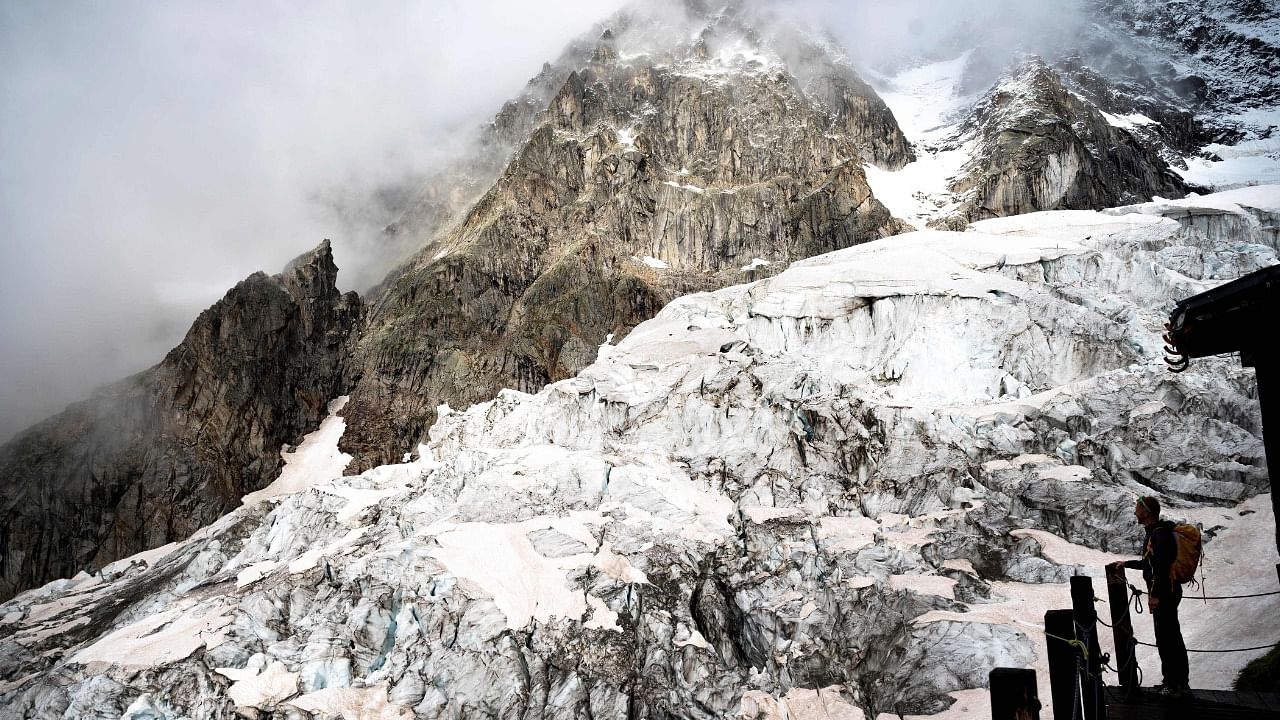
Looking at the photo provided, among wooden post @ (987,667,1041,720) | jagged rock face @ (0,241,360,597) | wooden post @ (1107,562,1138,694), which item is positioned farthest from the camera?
jagged rock face @ (0,241,360,597)

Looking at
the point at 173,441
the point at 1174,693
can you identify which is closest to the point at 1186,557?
the point at 1174,693

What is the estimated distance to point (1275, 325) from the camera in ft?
25.1

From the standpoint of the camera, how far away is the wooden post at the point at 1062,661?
7082mm

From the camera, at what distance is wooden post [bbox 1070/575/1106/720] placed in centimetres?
733

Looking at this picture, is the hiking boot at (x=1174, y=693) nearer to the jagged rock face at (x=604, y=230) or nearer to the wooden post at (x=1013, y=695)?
the wooden post at (x=1013, y=695)

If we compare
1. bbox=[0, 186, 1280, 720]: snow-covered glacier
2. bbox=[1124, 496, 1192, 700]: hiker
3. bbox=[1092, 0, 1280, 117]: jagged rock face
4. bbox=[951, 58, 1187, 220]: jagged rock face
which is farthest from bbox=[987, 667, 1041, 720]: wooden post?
bbox=[1092, 0, 1280, 117]: jagged rock face

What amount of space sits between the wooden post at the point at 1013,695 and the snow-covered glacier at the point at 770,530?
19.2 metres

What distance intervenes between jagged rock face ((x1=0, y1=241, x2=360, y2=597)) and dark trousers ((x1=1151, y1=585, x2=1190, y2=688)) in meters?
84.1

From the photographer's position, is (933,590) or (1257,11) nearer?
(933,590)

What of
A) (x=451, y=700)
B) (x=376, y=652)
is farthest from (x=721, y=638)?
(x=376, y=652)

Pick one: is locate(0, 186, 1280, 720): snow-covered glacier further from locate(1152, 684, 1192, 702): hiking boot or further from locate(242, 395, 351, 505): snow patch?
locate(242, 395, 351, 505): snow patch

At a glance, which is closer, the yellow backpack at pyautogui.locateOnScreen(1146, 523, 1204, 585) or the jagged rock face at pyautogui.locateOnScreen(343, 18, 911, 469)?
the yellow backpack at pyautogui.locateOnScreen(1146, 523, 1204, 585)

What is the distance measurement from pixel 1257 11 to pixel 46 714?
591ft

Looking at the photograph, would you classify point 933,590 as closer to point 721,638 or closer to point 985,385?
point 721,638
